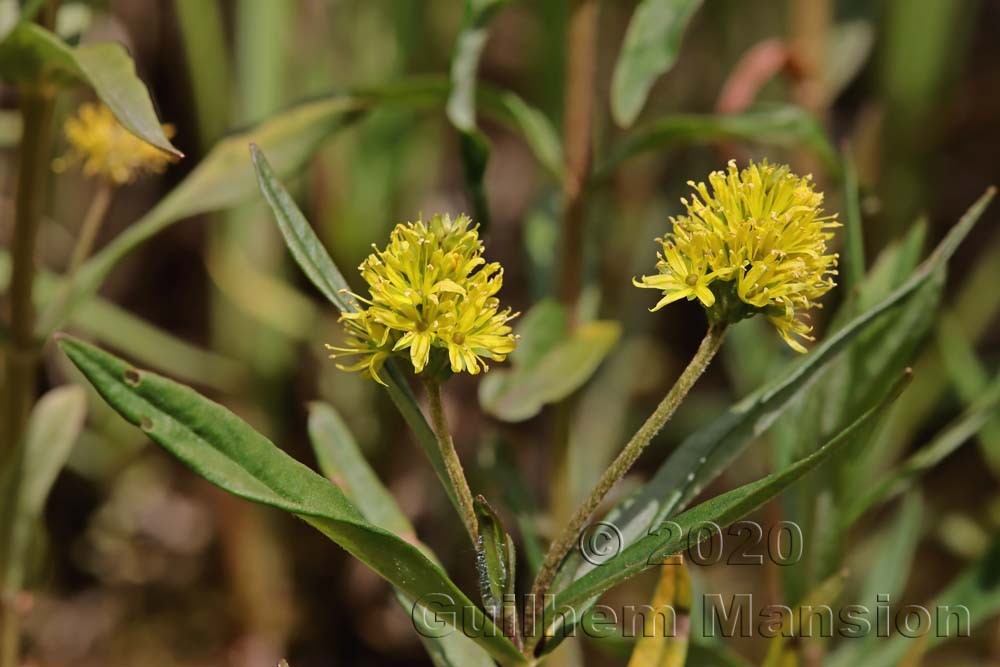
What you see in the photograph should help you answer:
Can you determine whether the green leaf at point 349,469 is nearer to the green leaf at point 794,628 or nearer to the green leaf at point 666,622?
the green leaf at point 666,622

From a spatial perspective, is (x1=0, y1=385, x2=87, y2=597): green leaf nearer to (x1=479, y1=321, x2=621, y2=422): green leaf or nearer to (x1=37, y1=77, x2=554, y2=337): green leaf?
(x1=37, y1=77, x2=554, y2=337): green leaf

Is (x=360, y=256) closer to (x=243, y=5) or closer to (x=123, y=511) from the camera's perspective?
(x=243, y=5)

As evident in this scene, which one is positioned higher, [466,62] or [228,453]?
[466,62]

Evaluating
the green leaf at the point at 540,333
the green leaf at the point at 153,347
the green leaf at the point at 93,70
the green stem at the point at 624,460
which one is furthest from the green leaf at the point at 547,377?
the green leaf at the point at 153,347

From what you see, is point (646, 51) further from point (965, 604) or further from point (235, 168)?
point (965, 604)

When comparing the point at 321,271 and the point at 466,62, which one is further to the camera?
the point at 466,62

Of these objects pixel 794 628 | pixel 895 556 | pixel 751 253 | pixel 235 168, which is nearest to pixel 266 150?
pixel 235 168

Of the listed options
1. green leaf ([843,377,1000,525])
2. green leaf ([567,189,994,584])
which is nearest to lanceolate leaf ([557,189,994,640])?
green leaf ([567,189,994,584])
